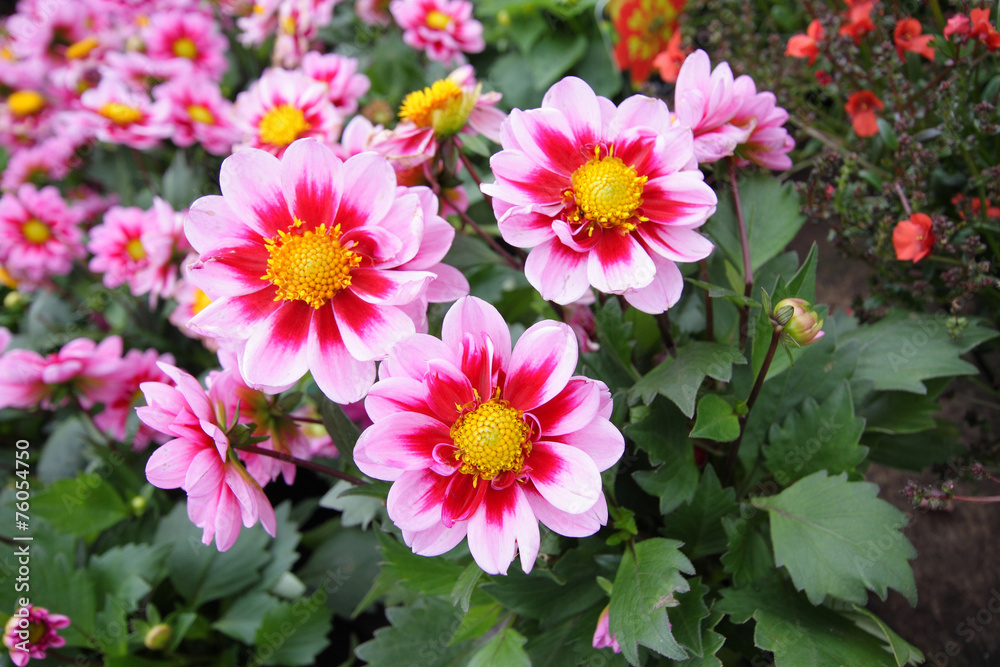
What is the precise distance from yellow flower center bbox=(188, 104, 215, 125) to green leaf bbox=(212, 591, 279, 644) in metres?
1.44

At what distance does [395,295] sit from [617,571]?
571mm

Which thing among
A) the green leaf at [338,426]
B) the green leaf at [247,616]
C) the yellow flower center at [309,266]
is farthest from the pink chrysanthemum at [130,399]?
the yellow flower center at [309,266]

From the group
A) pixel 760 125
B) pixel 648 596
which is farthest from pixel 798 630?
pixel 760 125

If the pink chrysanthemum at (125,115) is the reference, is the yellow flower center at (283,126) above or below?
above

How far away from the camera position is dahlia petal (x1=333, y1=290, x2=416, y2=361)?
841 mm

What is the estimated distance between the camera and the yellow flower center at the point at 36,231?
2.20m

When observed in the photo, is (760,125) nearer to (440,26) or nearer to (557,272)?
(557,272)

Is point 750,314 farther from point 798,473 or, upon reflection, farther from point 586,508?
point 586,508

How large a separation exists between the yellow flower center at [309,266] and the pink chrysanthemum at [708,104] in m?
0.51

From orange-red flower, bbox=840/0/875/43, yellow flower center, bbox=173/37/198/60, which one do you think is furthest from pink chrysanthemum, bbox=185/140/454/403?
yellow flower center, bbox=173/37/198/60

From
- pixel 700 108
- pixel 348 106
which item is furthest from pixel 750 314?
pixel 348 106

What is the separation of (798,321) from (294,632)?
129 centimetres

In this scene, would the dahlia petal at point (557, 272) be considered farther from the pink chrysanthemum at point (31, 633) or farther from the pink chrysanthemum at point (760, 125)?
the pink chrysanthemum at point (31, 633)

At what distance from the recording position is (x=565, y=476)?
2.55 feet
